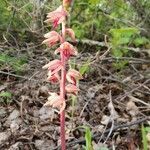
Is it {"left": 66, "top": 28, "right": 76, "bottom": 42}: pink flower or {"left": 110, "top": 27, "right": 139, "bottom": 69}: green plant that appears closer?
{"left": 66, "top": 28, "right": 76, "bottom": 42}: pink flower

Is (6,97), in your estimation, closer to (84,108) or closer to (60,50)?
(84,108)

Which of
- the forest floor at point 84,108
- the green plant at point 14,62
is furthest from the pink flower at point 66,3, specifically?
the green plant at point 14,62

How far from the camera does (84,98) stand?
12.1ft

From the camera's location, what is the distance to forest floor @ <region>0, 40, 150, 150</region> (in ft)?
10.0

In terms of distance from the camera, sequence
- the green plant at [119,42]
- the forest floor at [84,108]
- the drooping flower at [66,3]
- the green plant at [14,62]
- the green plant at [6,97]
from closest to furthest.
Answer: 1. the drooping flower at [66,3]
2. the forest floor at [84,108]
3. the green plant at [6,97]
4. the green plant at [119,42]
5. the green plant at [14,62]

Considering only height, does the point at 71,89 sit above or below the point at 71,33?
below

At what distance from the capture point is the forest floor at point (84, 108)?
3059 mm

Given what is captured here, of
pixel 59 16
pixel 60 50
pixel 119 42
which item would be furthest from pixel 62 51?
pixel 119 42

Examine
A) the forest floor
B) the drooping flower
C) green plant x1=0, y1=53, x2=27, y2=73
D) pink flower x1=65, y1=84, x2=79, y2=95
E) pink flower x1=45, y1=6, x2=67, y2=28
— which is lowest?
the forest floor

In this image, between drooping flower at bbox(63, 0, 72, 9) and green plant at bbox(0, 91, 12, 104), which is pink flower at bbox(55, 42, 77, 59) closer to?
drooping flower at bbox(63, 0, 72, 9)

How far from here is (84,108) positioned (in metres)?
3.50

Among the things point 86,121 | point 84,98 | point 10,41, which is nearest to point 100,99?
point 84,98

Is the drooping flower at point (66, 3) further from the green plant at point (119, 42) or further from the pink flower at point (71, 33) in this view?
the green plant at point (119, 42)

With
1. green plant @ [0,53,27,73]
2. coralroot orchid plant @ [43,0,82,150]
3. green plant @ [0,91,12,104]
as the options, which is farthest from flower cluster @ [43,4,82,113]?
green plant @ [0,53,27,73]
